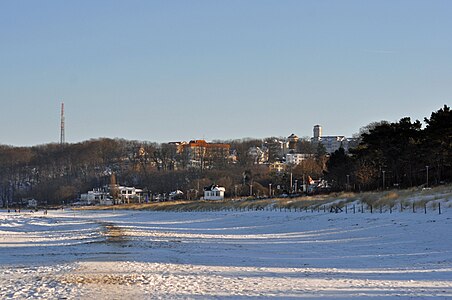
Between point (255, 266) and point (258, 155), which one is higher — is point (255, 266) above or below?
below

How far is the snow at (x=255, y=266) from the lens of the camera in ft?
43.6

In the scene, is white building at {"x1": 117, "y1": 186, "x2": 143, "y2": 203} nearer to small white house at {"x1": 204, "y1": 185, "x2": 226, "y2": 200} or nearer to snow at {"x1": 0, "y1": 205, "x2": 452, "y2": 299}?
small white house at {"x1": 204, "y1": 185, "x2": 226, "y2": 200}

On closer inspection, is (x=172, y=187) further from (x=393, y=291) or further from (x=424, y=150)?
(x=393, y=291)

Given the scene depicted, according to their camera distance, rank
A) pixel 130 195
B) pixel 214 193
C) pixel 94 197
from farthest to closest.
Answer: pixel 94 197 → pixel 130 195 → pixel 214 193

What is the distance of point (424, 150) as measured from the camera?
62.6 meters

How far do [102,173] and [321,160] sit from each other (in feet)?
234

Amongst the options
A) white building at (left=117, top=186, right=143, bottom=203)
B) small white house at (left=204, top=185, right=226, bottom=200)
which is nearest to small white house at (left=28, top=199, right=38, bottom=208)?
white building at (left=117, top=186, right=143, bottom=203)

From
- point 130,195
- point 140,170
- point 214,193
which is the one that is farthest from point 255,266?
point 140,170

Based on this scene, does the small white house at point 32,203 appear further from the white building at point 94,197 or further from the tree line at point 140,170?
the white building at point 94,197

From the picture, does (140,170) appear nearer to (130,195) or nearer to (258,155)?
(130,195)

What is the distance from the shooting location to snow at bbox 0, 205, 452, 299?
43.6 feet

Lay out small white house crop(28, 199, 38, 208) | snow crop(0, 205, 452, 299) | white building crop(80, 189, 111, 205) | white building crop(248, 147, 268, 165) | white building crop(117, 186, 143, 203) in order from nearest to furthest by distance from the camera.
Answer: snow crop(0, 205, 452, 299), white building crop(117, 186, 143, 203), white building crop(80, 189, 111, 205), small white house crop(28, 199, 38, 208), white building crop(248, 147, 268, 165)

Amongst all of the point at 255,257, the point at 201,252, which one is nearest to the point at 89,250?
the point at 201,252

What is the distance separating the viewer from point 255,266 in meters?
18.1
